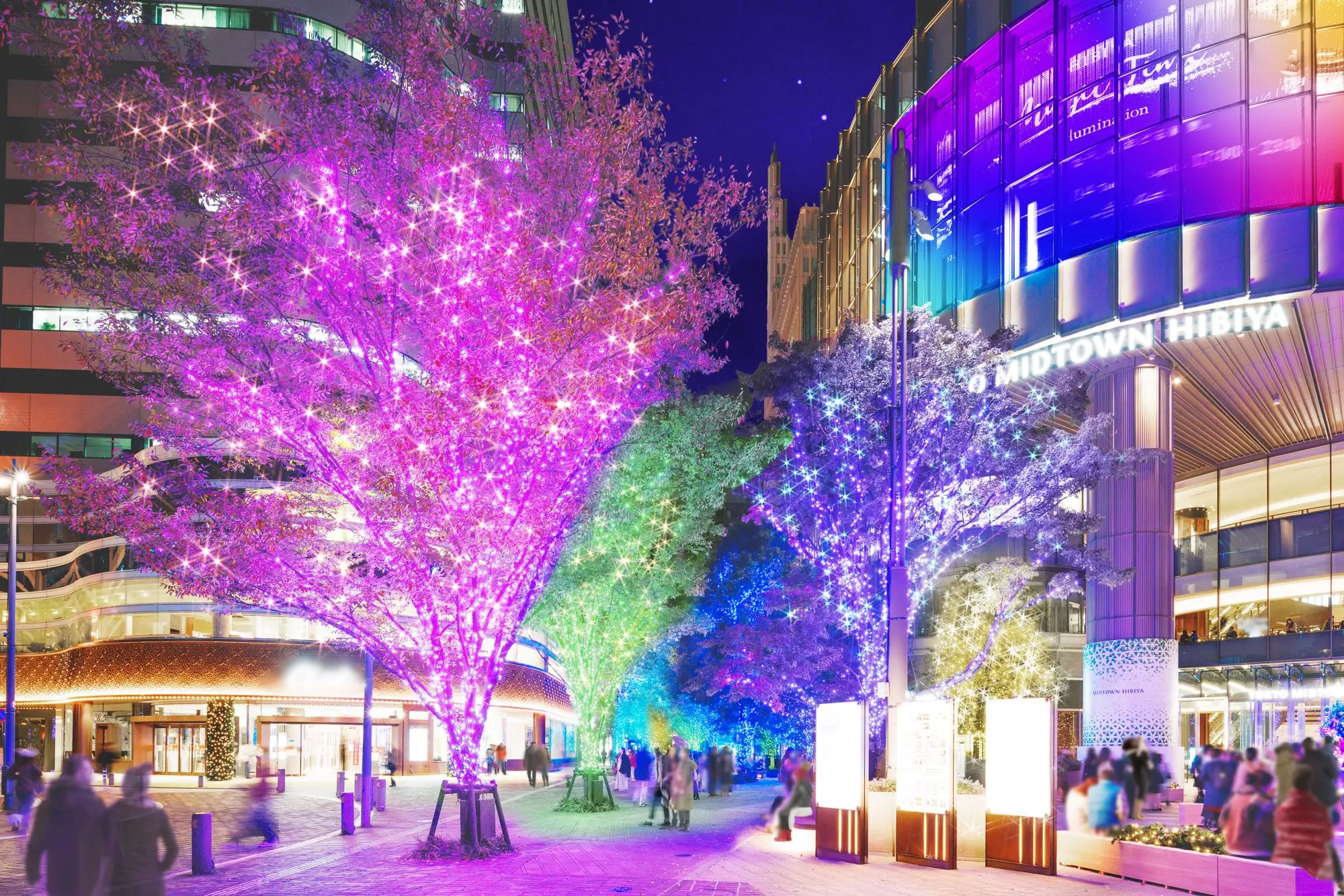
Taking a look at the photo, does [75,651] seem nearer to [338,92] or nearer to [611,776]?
[611,776]

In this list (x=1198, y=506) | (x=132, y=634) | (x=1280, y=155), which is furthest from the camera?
(x=132, y=634)

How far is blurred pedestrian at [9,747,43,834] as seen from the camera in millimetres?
25969

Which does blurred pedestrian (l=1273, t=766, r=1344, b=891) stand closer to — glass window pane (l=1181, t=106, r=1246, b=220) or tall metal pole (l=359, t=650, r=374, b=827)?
tall metal pole (l=359, t=650, r=374, b=827)

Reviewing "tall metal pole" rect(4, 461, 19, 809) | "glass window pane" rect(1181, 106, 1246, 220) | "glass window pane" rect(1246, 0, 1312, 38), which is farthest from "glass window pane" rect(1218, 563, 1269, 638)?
"tall metal pole" rect(4, 461, 19, 809)

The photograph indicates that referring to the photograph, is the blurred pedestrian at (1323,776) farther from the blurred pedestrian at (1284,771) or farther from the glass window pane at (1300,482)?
the glass window pane at (1300,482)

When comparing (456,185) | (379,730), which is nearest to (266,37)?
(379,730)

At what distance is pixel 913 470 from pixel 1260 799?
20.0 meters

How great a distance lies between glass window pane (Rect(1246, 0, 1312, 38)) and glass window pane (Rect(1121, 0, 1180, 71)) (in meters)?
1.89

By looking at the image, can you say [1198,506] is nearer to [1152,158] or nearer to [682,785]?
[1152,158]

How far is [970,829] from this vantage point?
18.8 meters

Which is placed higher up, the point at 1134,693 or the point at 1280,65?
the point at 1280,65

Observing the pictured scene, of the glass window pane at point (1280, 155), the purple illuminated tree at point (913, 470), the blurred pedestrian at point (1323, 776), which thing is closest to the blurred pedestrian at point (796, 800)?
the purple illuminated tree at point (913, 470)

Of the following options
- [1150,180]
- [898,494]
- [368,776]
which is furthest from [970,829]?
[1150,180]

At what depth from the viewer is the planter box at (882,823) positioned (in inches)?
770
